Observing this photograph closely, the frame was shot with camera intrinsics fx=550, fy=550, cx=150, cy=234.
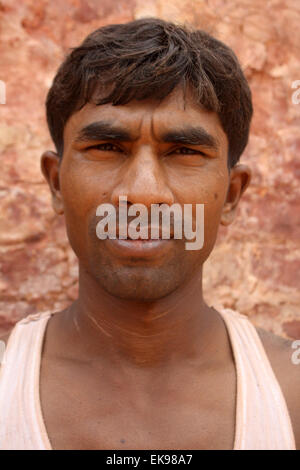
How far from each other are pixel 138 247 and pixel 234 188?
0.52 m

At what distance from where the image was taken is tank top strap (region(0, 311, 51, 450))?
4.55 feet

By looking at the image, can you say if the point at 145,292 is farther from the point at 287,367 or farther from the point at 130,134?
the point at 287,367

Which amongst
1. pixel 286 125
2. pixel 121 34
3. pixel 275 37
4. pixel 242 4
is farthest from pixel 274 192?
pixel 121 34

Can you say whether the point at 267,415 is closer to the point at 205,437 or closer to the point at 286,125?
the point at 205,437

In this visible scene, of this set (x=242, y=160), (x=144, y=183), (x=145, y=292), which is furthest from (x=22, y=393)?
(x=242, y=160)

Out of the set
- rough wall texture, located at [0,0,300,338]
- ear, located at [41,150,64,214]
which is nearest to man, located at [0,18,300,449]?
ear, located at [41,150,64,214]

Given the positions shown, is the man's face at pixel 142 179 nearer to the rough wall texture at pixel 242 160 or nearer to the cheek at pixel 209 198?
the cheek at pixel 209 198

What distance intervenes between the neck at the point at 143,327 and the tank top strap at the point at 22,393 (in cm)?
16

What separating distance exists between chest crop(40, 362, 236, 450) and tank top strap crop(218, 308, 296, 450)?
0.11 ft

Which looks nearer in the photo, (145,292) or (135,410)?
(145,292)

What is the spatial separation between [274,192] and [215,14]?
2.68 ft

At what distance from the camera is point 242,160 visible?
2.41 metres

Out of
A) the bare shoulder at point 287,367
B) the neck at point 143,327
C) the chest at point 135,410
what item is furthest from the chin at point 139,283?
the bare shoulder at point 287,367

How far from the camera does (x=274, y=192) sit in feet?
8.13
